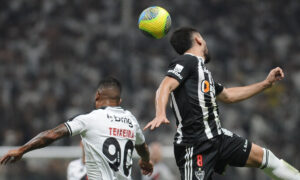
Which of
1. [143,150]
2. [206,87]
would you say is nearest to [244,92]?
[206,87]

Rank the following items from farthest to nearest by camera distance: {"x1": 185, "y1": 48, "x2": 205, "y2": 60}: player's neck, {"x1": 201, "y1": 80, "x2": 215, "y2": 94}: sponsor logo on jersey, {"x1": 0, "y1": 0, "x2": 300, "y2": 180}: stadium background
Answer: {"x1": 0, "y1": 0, "x2": 300, "y2": 180}: stadium background → {"x1": 185, "y1": 48, "x2": 205, "y2": 60}: player's neck → {"x1": 201, "y1": 80, "x2": 215, "y2": 94}: sponsor logo on jersey

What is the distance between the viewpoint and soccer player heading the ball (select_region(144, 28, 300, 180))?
201 inches

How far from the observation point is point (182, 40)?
5.38 meters

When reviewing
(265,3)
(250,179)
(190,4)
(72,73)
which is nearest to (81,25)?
(72,73)

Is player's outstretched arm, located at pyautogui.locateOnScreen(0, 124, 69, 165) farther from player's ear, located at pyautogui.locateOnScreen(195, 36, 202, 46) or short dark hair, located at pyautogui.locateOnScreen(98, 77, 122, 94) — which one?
player's ear, located at pyautogui.locateOnScreen(195, 36, 202, 46)

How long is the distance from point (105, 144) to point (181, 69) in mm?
860

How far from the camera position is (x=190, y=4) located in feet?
44.4

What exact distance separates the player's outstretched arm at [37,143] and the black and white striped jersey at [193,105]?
0.98 m

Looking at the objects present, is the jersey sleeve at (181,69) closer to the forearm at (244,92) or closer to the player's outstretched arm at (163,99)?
the player's outstretched arm at (163,99)

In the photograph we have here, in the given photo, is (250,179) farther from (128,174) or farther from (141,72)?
(128,174)

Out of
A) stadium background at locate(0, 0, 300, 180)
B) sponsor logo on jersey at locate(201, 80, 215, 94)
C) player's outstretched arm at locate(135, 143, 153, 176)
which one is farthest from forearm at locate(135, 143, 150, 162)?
stadium background at locate(0, 0, 300, 180)

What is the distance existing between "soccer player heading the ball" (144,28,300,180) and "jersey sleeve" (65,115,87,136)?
761 millimetres

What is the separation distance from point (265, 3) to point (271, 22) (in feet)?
1.57

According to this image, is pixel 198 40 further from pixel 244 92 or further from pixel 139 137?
pixel 139 137
